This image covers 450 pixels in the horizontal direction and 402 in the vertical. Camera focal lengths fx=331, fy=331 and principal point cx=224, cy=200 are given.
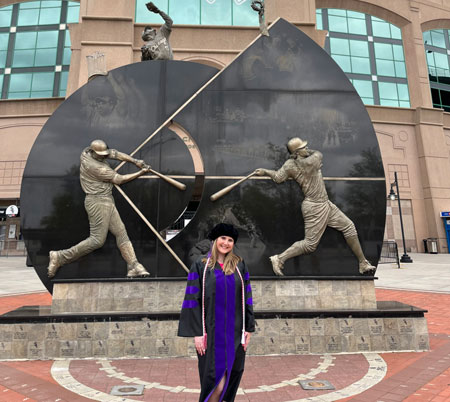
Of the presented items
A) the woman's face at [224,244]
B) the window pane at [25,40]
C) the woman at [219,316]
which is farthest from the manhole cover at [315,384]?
the window pane at [25,40]

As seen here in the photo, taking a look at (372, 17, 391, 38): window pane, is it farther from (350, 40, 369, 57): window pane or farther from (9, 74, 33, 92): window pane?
(9, 74, 33, 92): window pane

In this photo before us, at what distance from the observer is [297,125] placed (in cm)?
661

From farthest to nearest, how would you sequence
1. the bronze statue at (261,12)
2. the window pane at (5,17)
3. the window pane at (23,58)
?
the window pane at (5,17)
the window pane at (23,58)
the bronze statue at (261,12)

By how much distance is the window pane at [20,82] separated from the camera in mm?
28083

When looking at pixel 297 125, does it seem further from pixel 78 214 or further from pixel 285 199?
pixel 78 214

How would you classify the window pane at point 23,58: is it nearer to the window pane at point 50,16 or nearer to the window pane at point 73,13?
the window pane at point 50,16

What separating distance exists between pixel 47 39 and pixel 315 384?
112ft

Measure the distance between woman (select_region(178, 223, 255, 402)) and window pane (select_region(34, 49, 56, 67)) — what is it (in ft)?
104

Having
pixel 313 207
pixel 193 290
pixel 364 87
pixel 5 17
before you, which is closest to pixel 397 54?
pixel 364 87

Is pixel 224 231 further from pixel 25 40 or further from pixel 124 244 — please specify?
pixel 25 40

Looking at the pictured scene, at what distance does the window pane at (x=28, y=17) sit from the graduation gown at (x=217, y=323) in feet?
116

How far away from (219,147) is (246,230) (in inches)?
67.0

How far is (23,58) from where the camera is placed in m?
28.8

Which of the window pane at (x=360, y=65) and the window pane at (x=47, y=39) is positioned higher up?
the window pane at (x=47, y=39)
